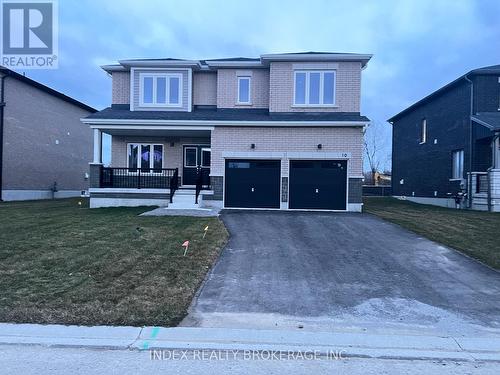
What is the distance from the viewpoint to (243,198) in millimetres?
17562

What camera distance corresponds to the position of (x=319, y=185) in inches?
677

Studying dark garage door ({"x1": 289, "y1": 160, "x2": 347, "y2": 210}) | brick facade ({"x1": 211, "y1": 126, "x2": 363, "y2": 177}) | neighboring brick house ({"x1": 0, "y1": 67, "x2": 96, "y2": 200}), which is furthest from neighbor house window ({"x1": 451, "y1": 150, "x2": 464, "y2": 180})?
neighboring brick house ({"x1": 0, "y1": 67, "x2": 96, "y2": 200})

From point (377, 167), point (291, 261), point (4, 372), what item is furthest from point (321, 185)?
point (377, 167)

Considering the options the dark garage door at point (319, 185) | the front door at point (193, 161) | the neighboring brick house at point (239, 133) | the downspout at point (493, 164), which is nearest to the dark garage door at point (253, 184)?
the neighboring brick house at point (239, 133)

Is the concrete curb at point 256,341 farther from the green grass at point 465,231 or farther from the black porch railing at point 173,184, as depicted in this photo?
the black porch railing at point 173,184

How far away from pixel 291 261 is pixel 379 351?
4.02 metres

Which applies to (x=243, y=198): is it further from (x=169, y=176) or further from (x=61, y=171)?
(x=61, y=171)

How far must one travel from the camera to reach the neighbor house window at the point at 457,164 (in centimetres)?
2123

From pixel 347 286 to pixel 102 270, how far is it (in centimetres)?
460

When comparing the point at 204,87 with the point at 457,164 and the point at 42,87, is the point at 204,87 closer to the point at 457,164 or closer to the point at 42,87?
the point at 42,87

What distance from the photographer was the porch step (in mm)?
16562

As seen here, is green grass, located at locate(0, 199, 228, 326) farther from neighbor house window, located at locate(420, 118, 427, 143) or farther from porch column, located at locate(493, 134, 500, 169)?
neighbor house window, located at locate(420, 118, 427, 143)

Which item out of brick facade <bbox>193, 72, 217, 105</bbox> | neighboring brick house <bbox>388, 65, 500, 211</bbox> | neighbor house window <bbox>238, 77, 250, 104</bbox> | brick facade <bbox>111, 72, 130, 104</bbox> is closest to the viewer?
neighboring brick house <bbox>388, 65, 500, 211</bbox>

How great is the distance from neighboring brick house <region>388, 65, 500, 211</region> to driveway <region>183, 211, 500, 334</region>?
10.5 metres
